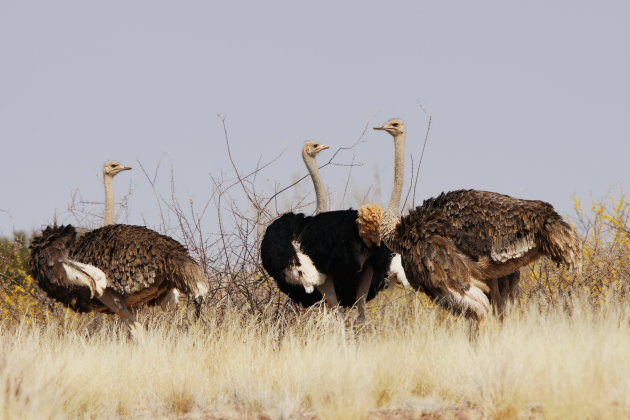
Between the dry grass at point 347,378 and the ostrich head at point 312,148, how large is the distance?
3.04 metres

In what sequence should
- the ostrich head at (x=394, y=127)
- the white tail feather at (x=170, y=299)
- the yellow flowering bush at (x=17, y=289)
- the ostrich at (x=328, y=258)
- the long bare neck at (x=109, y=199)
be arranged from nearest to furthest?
the ostrich at (x=328, y=258) < the white tail feather at (x=170, y=299) < the ostrich head at (x=394, y=127) < the long bare neck at (x=109, y=199) < the yellow flowering bush at (x=17, y=289)

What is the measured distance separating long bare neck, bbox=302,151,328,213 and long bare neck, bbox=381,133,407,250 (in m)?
0.83

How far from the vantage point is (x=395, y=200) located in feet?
28.8

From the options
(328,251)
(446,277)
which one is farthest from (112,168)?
(446,277)

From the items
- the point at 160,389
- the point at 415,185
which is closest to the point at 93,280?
the point at 160,389

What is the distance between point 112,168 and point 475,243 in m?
4.31

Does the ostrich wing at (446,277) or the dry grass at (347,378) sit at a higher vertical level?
the ostrich wing at (446,277)

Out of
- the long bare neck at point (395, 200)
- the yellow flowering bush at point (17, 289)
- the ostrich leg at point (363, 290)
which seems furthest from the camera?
the yellow flowering bush at point (17, 289)

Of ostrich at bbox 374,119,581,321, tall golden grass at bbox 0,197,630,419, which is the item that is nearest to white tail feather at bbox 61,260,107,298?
tall golden grass at bbox 0,197,630,419

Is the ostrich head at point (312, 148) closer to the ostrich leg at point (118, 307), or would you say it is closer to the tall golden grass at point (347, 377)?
the ostrich leg at point (118, 307)

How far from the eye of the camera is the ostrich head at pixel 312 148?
32.7ft

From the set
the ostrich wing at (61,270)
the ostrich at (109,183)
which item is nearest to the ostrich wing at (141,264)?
the ostrich wing at (61,270)

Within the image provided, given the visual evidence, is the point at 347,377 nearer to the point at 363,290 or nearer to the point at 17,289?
the point at 363,290

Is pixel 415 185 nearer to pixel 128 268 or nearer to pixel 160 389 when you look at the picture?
pixel 128 268
